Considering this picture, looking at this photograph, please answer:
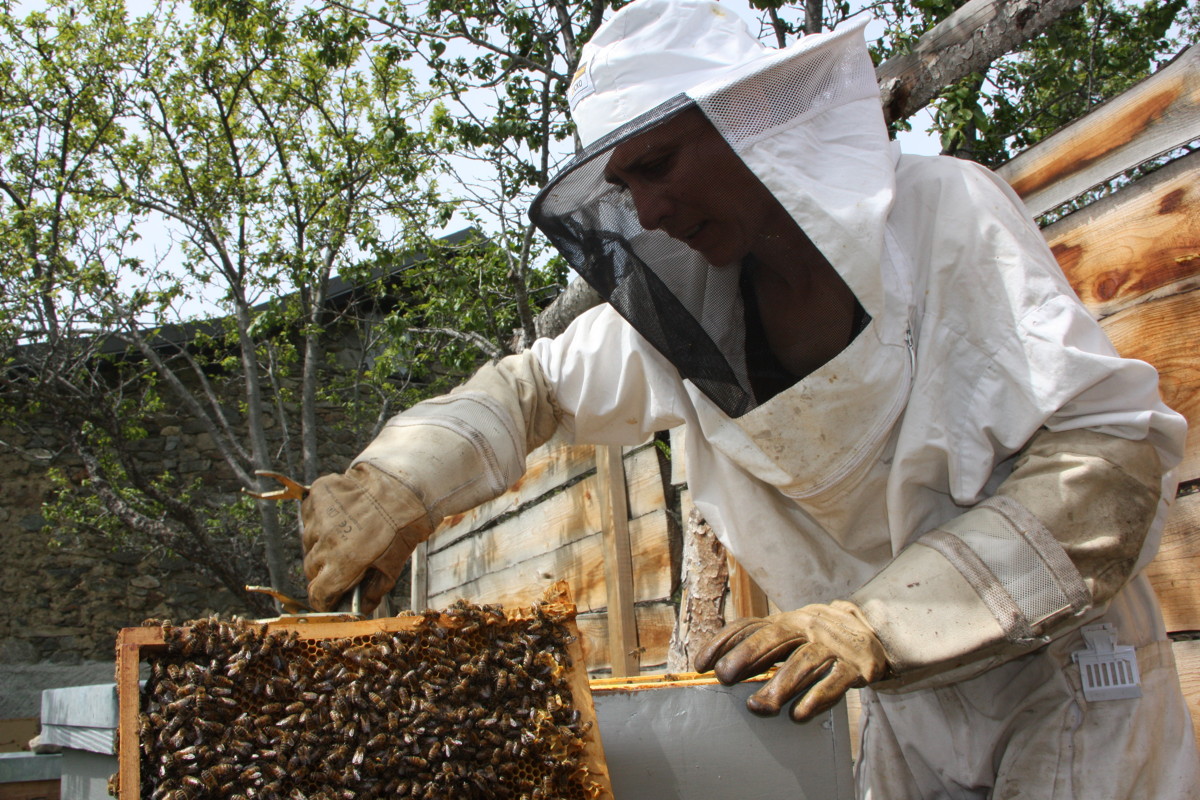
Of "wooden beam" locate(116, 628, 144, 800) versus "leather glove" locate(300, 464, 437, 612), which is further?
"leather glove" locate(300, 464, 437, 612)

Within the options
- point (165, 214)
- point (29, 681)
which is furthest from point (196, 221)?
point (29, 681)

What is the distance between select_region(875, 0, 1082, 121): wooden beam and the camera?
3217mm

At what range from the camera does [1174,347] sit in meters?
2.41

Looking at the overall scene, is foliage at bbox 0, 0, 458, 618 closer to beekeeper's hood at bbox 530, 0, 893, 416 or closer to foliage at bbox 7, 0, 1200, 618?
foliage at bbox 7, 0, 1200, 618

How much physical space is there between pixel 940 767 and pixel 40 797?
114 inches

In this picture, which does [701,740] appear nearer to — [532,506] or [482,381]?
[482,381]

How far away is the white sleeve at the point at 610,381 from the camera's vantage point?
7.24 ft

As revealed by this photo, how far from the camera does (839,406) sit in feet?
6.03

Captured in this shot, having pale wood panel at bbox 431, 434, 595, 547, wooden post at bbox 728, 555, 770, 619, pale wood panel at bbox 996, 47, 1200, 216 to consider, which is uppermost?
pale wood panel at bbox 996, 47, 1200, 216

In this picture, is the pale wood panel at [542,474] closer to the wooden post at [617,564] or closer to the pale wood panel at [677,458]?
the wooden post at [617,564]

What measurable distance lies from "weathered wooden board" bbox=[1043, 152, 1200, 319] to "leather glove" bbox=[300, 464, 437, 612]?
6.23 ft

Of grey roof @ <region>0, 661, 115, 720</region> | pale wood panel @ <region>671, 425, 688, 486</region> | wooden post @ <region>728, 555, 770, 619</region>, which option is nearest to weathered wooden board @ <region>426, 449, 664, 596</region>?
pale wood panel @ <region>671, 425, 688, 486</region>

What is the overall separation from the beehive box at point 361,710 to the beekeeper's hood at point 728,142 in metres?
0.69

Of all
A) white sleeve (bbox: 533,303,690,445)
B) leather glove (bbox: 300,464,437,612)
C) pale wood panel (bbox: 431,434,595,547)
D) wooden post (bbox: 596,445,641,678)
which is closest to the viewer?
leather glove (bbox: 300,464,437,612)
